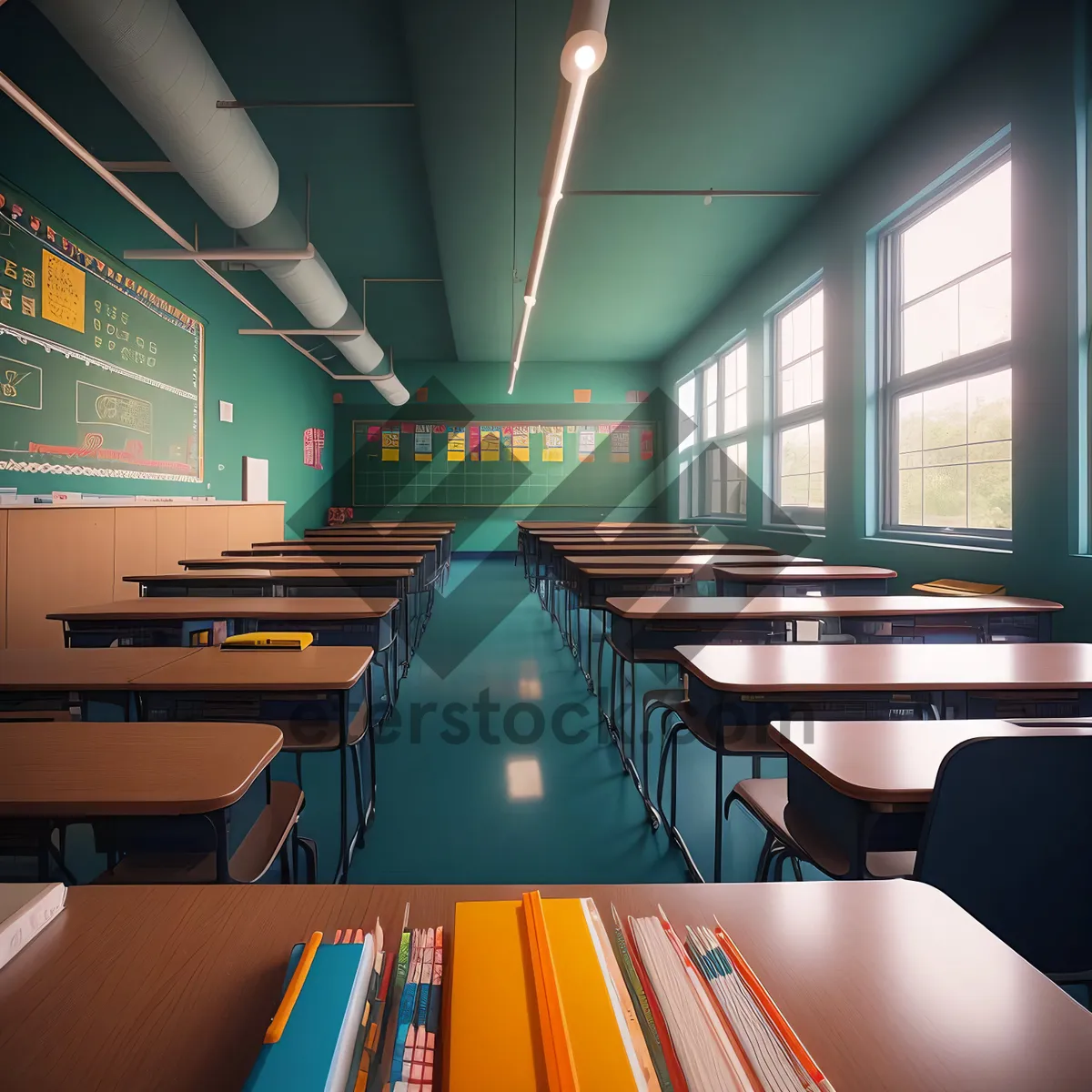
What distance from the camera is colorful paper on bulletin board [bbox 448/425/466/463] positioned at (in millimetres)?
11406

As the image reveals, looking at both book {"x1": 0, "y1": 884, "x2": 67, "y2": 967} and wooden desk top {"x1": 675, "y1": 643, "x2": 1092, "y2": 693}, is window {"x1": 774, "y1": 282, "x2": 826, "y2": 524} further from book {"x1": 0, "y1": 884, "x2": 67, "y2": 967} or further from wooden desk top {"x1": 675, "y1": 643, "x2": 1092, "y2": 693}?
→ book {"x1": 0, "y1": 884, "x2": 67, "y2": 967}

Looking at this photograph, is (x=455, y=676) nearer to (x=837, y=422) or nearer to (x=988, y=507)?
(x=988, y=507)

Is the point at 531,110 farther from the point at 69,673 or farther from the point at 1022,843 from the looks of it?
the point at 1022,843

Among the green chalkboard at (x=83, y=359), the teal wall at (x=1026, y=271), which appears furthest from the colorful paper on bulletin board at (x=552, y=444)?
the teal wall at (x=1026, y=271)

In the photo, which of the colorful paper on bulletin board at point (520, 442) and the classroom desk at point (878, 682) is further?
the colorful paper on bulletin board at point (520, 442)

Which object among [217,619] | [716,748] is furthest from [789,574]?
→ [217,619]

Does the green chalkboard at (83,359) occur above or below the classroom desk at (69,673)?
above

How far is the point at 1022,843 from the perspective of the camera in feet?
3.03

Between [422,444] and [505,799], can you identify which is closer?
[505,799]

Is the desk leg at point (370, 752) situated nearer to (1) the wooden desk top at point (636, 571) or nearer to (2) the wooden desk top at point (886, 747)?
(2) the wooden desk top at point (886, 747)

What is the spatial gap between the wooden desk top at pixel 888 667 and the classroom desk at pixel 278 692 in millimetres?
931

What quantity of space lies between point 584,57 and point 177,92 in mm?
2209

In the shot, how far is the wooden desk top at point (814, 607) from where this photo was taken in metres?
2.34

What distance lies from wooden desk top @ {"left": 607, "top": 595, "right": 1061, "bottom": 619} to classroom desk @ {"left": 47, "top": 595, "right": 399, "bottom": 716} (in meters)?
1.00
